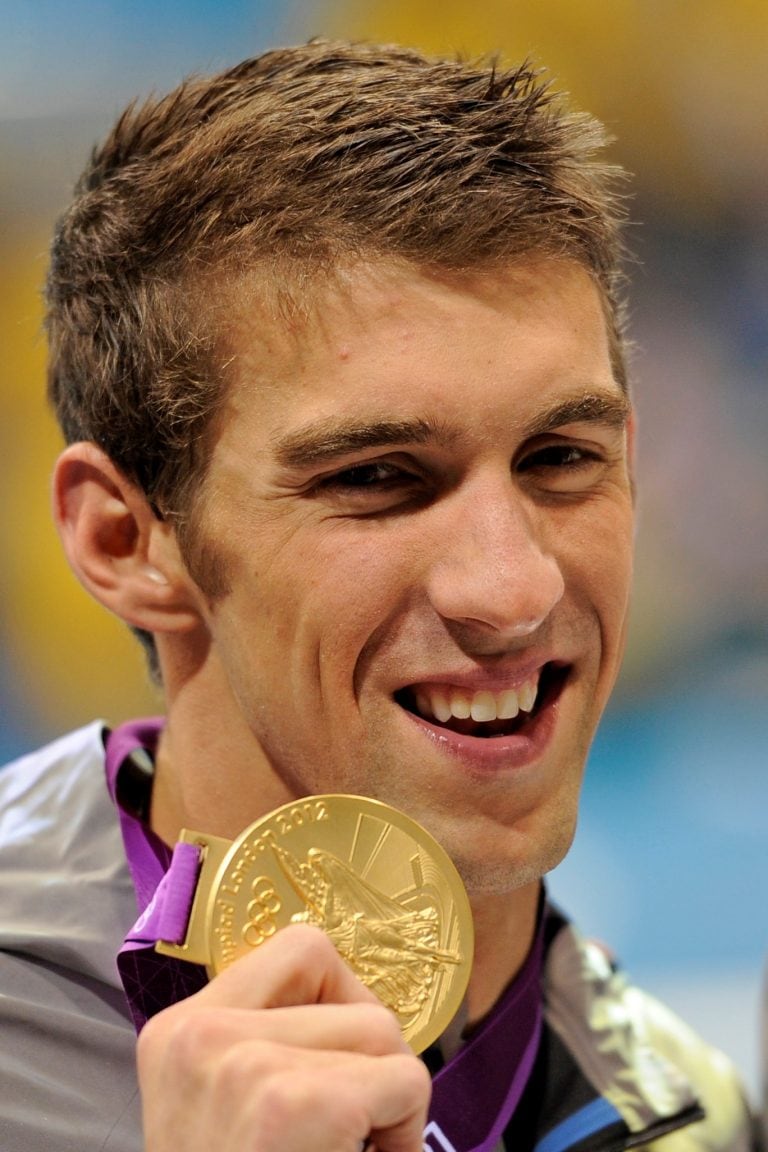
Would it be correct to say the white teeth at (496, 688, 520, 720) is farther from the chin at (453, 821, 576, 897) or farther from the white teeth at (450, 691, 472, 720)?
the chin at (453, 821, 576, 897)

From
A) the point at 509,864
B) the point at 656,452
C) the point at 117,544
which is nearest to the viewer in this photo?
the point at 509,864

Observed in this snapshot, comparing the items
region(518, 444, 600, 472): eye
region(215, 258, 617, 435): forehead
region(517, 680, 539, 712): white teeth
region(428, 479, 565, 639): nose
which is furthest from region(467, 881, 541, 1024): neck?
region(215, 258, 617, 435): forehead

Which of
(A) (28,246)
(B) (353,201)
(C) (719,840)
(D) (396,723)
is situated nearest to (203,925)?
(D) (396,723)

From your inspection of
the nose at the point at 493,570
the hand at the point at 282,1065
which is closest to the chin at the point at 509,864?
the nose at the point at 493,570

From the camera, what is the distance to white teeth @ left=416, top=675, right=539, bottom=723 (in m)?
1.75

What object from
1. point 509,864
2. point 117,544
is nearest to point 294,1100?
point 509,864

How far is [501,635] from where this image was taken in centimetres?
167

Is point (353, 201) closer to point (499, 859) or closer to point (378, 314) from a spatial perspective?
point (378, 314)

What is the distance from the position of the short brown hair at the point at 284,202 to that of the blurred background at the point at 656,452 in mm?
2306

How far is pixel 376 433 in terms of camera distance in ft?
5.48

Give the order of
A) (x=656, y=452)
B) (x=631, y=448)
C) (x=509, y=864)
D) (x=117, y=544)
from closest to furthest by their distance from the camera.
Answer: (x=509, y=864) < (x=117, y=544) < (x=631, y=448) < (x=656, y=452)

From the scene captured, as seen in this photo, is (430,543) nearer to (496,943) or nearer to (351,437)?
(351,437)

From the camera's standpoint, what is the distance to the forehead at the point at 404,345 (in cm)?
167

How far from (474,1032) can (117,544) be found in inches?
33.6
